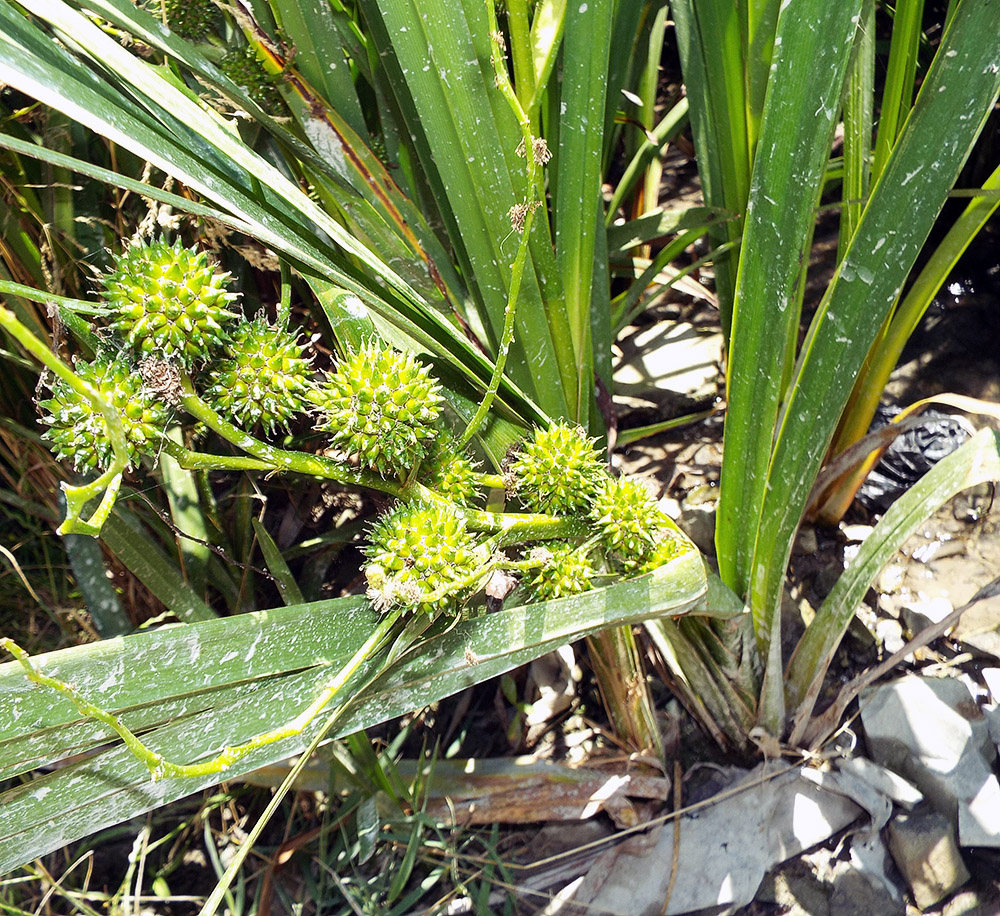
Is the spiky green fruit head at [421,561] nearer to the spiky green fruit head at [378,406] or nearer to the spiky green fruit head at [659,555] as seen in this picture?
the spiky green fruit head at [378,406]

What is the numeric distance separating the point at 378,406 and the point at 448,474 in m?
0.13

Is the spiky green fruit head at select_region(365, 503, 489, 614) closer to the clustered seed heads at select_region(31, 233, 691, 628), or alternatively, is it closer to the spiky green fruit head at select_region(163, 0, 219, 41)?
the clustered seed heads at select_region(31, 233, 691, 628)

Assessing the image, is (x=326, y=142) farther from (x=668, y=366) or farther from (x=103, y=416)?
(x=668, y=366)

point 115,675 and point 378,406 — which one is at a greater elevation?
point 378,406

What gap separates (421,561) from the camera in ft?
2.05

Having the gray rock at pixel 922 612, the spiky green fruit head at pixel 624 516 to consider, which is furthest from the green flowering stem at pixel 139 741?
the gray rock at pixel 922 612

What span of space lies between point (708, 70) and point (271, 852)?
147 centimetres

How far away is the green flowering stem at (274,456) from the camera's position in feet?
1.86

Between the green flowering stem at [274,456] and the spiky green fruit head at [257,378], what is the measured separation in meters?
0.02

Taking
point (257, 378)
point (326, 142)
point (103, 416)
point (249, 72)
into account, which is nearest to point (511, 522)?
point (257, 378)

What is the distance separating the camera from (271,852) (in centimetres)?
129

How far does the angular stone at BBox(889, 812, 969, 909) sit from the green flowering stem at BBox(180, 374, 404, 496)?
1009 mm

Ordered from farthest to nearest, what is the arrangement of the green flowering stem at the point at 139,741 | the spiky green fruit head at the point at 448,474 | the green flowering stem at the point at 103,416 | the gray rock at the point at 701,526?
the gray rock at the point at 701,526
the spiky green fruit head at the point at 448,474
the green flowering stem at the point at 139,741
the green flowering stem at the point at 103,416

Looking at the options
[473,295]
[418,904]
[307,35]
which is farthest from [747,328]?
[418,904]
